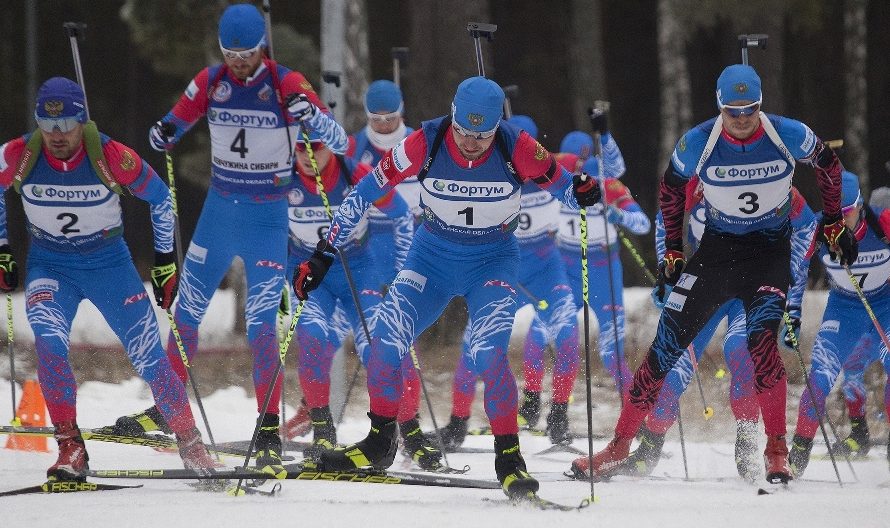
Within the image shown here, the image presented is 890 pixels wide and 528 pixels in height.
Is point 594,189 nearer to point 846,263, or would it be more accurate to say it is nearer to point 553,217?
point 846,263

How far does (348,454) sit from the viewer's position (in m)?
5.80

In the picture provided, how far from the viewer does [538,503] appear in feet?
18.1

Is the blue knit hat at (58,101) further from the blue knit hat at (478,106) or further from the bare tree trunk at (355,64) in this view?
the bare tree trunk at (355,64)

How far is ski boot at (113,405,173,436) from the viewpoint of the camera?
7.30 metres

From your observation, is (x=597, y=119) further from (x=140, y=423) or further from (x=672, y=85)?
(x=672, y=85)

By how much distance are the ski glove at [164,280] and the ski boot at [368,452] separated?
4.31 ft

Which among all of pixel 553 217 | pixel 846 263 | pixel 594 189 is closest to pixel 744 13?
pixel 553 217

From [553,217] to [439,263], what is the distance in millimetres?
3403

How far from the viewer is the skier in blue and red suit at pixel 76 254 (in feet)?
20.4

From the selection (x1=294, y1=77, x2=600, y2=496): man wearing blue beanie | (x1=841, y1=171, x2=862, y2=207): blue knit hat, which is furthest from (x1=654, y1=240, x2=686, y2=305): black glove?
(x1=841, y1=171, x2=862, y2=207): blue knit hat

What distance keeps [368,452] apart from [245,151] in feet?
7.44

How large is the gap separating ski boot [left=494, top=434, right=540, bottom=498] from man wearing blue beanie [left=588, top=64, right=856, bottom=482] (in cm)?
100

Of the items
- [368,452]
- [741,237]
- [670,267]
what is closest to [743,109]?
[741,237]

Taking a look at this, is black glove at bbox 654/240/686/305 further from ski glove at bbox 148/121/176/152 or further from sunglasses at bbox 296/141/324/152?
ski glove at bbox 148/121/176/152
